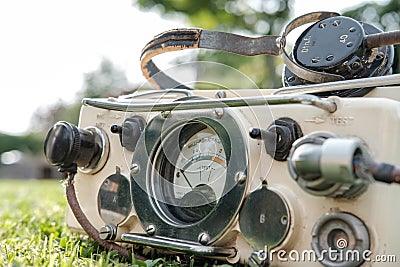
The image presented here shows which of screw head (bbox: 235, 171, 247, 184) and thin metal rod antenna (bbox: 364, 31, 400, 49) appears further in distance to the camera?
thin metal rod antenna (bbox: 364, 31, 400, 49)

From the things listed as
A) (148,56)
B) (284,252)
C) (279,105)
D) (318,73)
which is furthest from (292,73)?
(284,252)

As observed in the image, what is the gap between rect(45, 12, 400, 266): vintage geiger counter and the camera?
1.17 metres

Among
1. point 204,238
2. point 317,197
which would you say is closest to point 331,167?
point 317,197

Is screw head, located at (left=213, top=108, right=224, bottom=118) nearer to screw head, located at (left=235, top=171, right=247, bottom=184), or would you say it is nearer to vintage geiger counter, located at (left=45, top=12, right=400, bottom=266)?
vintage geiger counter, located at (left=45, top=12, right=400, bottom=266)

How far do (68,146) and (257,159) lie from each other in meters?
0.52

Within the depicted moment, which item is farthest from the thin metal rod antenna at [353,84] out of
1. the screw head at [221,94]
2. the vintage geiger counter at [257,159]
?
the screw head at [221,94]

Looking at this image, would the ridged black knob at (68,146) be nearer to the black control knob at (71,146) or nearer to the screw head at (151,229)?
the black control knob at (71,146)

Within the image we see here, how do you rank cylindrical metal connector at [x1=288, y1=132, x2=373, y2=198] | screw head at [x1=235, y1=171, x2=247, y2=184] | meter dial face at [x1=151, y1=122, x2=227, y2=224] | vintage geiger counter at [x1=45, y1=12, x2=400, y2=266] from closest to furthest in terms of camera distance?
1. cylindrical metal connector at [x1=288, y1=132, x2=373, y2=198]
2. vintage geiger counter at [x1=45, y1=12, x2=400, y2=266]
3. screw head at [x1=235, y1=171, x2=247, y2=184]
4. meter dial face at [x1=151, y1=122, x2=227, y2=224]

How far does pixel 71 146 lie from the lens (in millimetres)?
1584

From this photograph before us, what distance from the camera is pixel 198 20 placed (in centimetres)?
907

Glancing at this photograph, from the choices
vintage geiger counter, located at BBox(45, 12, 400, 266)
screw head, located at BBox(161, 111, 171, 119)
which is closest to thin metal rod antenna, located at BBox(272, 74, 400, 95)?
vintage geiger counter, located at BBox(45, 12, 400, 266)

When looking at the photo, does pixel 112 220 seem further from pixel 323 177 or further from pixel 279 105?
pixel 323 177

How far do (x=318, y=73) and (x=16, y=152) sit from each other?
716 inches

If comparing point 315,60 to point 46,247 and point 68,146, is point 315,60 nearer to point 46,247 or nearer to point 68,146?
point 68,146
